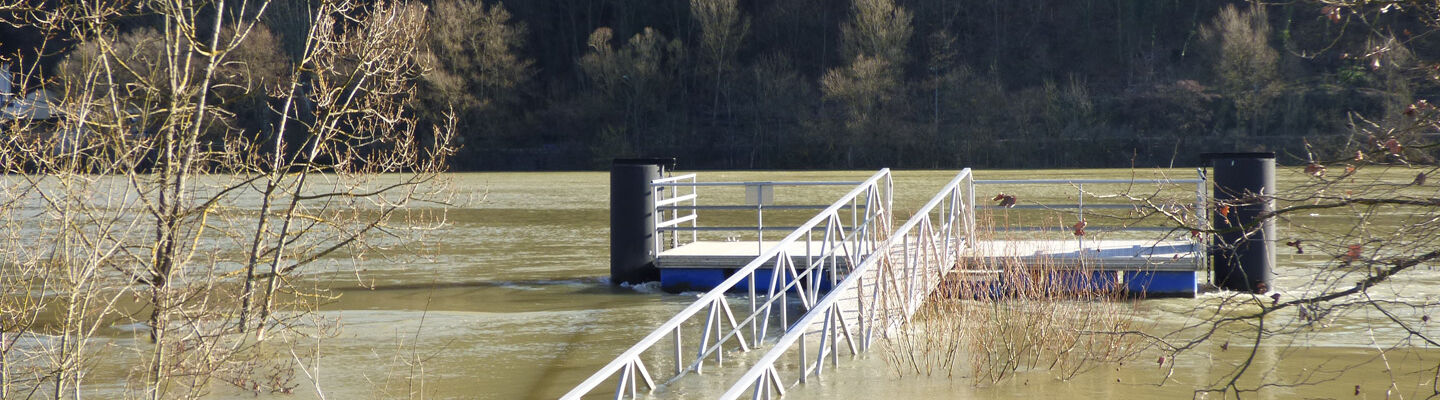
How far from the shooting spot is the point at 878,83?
220 ft

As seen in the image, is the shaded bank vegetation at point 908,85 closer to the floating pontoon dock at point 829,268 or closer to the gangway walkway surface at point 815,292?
the floating pontoon dock at point 829,268

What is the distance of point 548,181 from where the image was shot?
5203 cm

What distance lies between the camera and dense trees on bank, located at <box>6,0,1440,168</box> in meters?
64.3

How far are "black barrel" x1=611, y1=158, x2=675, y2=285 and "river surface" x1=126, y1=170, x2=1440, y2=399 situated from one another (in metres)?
0.24

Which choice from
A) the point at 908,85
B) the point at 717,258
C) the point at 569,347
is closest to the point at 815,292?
the point at 569,347

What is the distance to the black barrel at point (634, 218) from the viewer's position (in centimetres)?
1434

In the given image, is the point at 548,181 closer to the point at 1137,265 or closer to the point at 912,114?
the point at 912,114

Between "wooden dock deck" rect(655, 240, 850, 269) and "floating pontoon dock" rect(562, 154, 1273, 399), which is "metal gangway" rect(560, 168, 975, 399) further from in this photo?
"wooden dock deck" rect(655, 240, 850, 269)

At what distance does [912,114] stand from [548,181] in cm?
2436

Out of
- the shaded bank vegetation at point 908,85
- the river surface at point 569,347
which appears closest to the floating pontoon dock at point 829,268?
the river surface at point 569,347

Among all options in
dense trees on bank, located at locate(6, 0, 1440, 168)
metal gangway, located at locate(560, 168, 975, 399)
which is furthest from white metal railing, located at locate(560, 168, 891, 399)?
dense trees on bank, located at locate(6, 0, 1440, 168)

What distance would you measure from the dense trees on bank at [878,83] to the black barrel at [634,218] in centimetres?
4912

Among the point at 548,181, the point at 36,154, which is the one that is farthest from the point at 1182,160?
the point at 36,154

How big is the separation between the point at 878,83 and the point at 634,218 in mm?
53888
